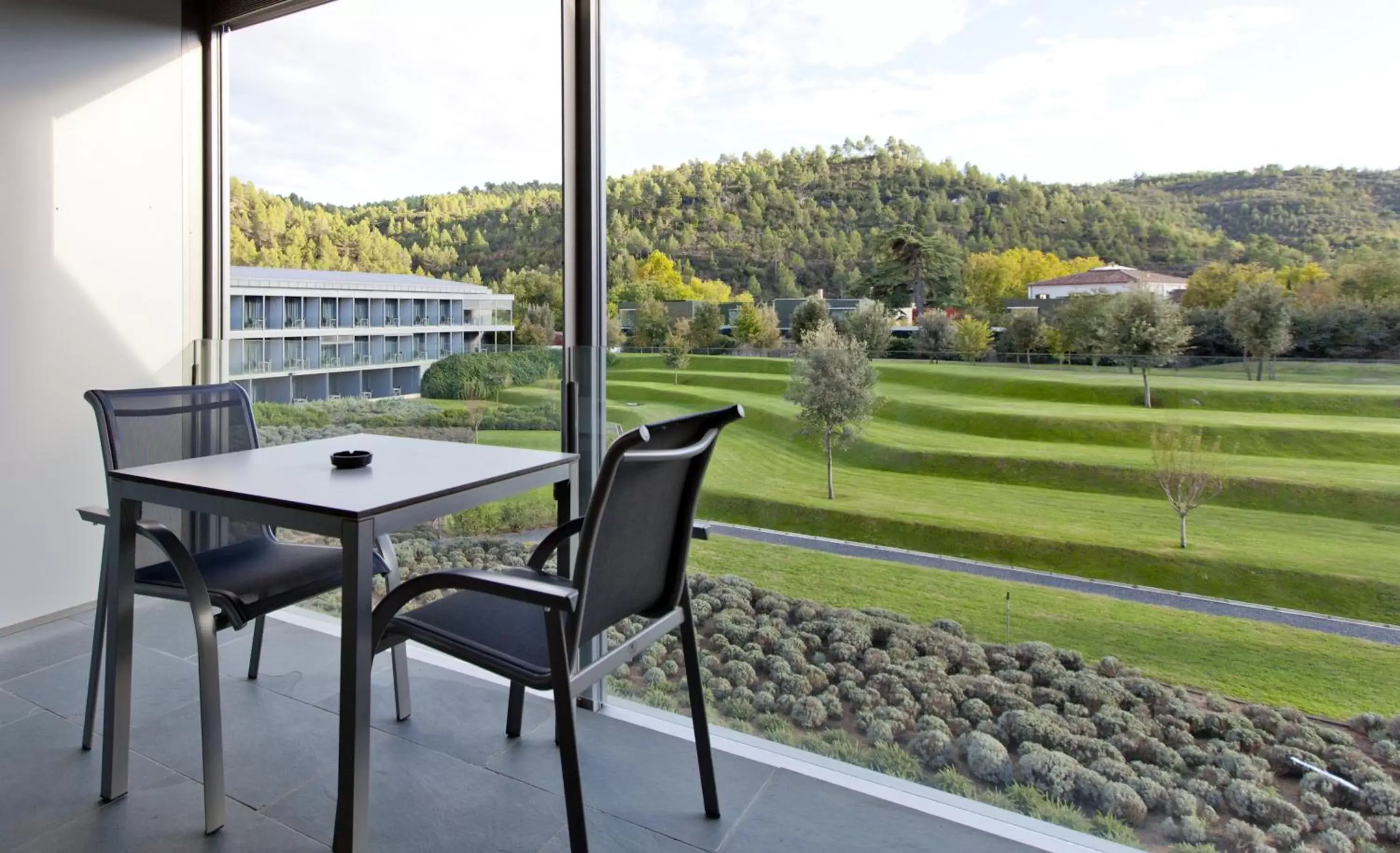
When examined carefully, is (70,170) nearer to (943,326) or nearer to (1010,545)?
(943,326)

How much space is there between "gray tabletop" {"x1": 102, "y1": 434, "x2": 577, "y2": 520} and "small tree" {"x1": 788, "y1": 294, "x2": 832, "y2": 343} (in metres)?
0.83

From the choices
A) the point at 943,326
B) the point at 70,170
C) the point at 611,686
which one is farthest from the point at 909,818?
the point at 70,170

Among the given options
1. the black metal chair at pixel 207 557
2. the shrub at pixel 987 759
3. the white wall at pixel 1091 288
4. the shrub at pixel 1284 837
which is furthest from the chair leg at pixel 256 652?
the shrub at pixel 1284 837

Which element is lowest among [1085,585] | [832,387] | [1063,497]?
[1085,585]

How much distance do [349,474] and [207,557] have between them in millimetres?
723

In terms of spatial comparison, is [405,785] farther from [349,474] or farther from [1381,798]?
[1381,798]

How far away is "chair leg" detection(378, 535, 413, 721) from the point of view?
2539 mm

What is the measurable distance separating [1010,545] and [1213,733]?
66 centimetres

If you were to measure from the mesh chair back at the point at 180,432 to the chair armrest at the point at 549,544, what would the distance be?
104 centimetres

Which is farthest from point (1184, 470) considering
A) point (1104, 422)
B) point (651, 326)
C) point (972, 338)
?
point (651, 326)

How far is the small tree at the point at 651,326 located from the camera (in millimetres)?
2764

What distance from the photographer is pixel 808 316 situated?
2.58 metres

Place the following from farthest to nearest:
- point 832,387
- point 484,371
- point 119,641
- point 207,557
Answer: point 484,371, point 832,387, point 207,557, point 119,641

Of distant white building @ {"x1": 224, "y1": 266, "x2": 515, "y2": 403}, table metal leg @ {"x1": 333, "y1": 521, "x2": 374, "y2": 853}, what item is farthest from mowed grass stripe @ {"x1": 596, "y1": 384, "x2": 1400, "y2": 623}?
table metal leg @ {"x1": 333, "y1": 521, "x2": 374, "y2": 853}
